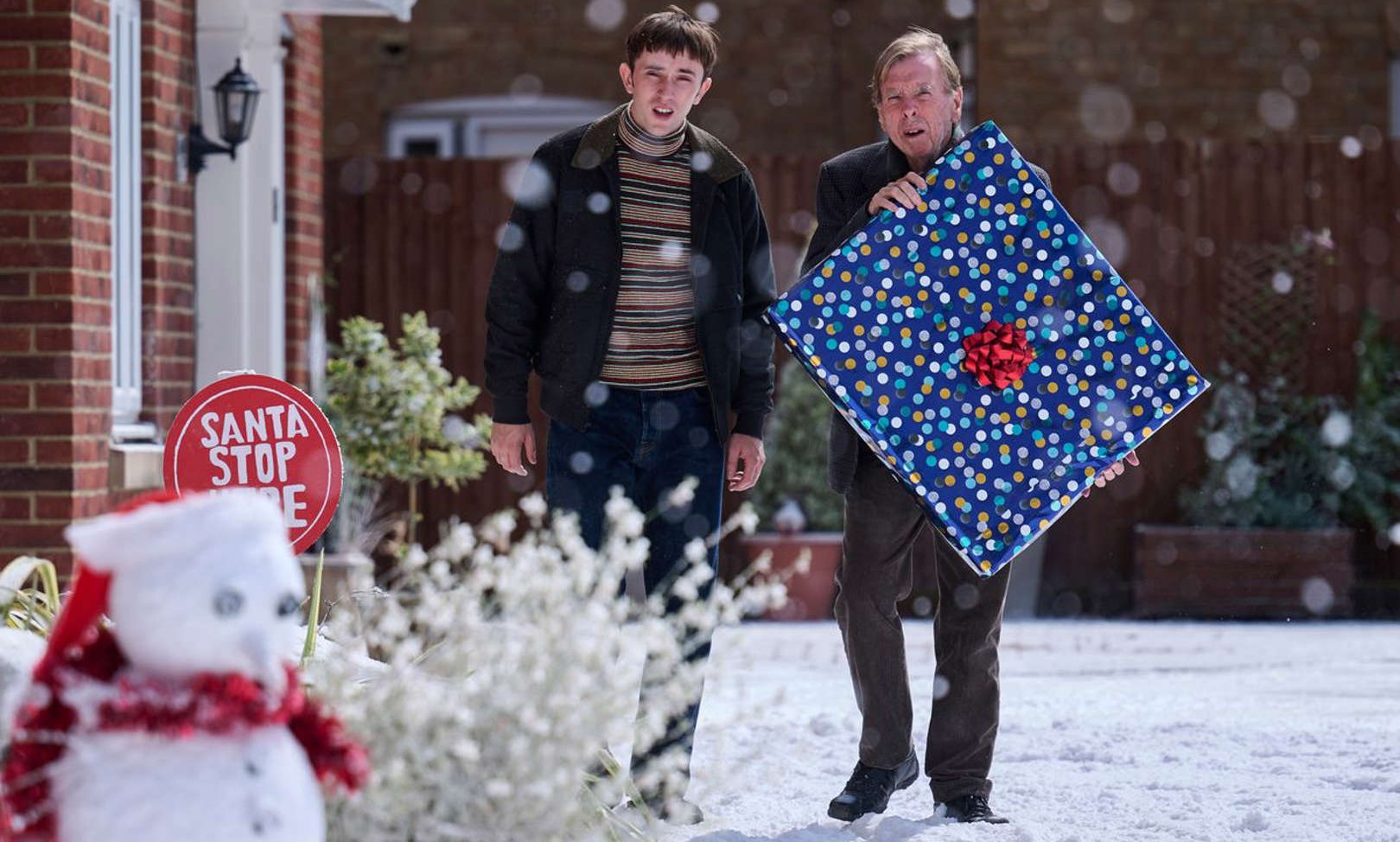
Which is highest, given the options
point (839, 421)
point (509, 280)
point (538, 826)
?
point (509, 280)

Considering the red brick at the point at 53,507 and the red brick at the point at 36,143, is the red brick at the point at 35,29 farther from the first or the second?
the red brick at the point at 53,507

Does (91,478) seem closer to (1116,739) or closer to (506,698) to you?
(1116,739)

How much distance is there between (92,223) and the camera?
5332 mm

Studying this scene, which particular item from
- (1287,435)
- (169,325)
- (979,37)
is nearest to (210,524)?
(169,325)

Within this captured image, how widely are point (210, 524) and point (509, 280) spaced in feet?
6.16

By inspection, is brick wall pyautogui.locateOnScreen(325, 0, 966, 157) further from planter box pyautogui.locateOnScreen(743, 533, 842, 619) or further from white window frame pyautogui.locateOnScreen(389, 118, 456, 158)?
planter box pyautogui.locateOnScreen(743, 533, 842, 619)

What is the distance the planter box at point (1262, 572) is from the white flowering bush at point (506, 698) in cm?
660

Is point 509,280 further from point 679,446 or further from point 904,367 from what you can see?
point 904,367

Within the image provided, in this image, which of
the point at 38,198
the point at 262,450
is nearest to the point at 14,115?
the point at 38,198

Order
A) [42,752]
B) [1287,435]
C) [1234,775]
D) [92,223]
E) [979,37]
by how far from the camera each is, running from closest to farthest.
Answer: [42,752] → [1234,775] → [92,223] → [1287,435] → [979,37]

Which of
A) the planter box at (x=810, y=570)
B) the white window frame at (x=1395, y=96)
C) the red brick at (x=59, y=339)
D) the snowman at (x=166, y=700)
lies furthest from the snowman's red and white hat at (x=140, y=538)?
the white window frame at (x=1395, y=96)

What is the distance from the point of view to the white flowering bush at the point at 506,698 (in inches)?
93.9

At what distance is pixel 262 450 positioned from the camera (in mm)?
3602

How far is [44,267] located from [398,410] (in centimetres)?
242
